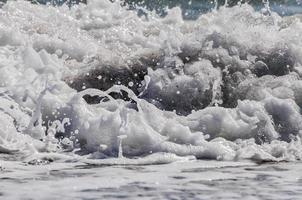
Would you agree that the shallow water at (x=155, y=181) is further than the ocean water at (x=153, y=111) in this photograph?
No

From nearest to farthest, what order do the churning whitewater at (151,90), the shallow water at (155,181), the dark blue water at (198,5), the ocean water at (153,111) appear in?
the shallow water at (155,181) → the ocean water at (153,111) → the churning whitewater at (151,90) → the dark blue water at (198,5)

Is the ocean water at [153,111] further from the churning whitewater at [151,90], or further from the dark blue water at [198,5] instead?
the dark blue water at [198,5]

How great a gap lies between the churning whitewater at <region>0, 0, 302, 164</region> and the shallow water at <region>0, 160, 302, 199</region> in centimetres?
25

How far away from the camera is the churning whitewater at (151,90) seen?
603 cm

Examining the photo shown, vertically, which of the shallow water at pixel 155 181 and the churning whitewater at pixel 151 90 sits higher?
the churning whitewater at pixel 151 90

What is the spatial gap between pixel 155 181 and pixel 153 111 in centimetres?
160

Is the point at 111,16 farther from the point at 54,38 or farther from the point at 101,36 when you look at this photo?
the point at 54,38

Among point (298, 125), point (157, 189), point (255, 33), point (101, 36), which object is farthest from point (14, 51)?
point (157, 189)

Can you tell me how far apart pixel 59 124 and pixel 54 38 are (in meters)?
3.20

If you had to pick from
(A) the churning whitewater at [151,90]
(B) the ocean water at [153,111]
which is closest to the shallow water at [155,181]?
(B) the ocean water at [153,111]

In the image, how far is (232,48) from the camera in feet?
27.5

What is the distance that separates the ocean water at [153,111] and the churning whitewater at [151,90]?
14 millimetres

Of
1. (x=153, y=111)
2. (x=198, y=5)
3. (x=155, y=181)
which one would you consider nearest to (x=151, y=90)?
(x=153, y=111)

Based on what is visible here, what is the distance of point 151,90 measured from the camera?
770 cm
